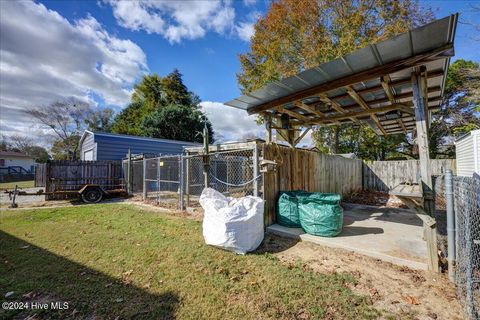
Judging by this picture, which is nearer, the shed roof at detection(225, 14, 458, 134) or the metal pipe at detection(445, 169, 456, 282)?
the metal pipe at detection(445, 169, 456, 282)

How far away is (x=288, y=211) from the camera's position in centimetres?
486

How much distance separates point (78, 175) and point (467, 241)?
13.0 m

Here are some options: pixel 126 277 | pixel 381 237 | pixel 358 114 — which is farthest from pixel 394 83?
pixel 126 277

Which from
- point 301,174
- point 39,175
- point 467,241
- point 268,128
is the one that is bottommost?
point 467,241

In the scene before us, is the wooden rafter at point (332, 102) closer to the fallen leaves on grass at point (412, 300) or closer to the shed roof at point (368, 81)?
→ the shed roof at point (368, 81)

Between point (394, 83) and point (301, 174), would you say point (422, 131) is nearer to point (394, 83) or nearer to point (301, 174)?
point (394, 83)

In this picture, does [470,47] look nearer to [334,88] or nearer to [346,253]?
[334,88]

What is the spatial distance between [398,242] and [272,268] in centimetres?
246

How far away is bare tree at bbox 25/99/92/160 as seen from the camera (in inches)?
1047

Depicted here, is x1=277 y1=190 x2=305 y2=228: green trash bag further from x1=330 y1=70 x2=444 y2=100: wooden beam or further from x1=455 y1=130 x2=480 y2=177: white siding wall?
x1=455 y1=130 x2=480 y2=177: white siding wall

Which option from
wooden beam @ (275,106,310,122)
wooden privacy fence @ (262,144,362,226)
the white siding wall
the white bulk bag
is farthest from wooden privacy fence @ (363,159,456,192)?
the white bulk bag

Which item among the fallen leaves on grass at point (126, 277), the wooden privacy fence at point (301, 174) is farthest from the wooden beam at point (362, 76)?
the fallen leaves on grass at point (126, 277)

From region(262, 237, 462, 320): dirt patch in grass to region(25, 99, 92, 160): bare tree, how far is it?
30.8m

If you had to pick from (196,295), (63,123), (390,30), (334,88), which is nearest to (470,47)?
(390,30)
